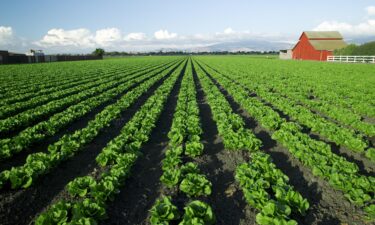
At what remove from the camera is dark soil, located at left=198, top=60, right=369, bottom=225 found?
4.73 meters

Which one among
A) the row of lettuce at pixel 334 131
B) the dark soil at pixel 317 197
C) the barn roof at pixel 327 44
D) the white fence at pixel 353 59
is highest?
the barn roof at pixel 327 44

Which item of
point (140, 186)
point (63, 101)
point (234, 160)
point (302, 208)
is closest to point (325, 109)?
point (234, 160)

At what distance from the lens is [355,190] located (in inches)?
199

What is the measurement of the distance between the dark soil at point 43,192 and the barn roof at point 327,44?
216ft

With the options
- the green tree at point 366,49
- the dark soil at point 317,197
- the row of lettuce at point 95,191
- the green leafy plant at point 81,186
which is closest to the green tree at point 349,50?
the green tree at point 366,49

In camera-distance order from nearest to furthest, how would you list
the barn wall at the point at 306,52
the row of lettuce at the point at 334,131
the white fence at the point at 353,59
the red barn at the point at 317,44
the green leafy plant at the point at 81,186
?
the green leafy plant at the point at 81,186 → the row of lettuce at the point at 334,131 → the white fence at the point at 353,59 → the barn wall at the point at 306,52 → the red barn at the point at 317,44

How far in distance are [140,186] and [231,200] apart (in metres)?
2.20

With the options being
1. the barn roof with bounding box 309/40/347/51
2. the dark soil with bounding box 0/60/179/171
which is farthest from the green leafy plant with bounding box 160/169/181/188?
the barn roof with bounding box 309/40/347/51

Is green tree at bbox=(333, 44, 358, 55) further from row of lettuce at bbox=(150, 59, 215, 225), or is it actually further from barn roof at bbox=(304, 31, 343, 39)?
row of lettuce at bbox=(150, 59, 215, 225)

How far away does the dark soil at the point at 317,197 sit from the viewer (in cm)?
473

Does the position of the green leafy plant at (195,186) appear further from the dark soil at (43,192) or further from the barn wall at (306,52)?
the barn wall at (306,52)

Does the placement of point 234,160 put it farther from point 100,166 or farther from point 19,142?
point 19,142

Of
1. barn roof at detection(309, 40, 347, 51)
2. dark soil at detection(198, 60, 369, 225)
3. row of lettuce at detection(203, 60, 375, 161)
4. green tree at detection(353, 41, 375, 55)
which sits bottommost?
dark soil at detection(198, 60, 369, 225)

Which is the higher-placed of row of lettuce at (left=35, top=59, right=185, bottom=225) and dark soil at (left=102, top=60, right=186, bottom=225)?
row of lettuce at (left=35, top=59, right=185, bottom=225)
